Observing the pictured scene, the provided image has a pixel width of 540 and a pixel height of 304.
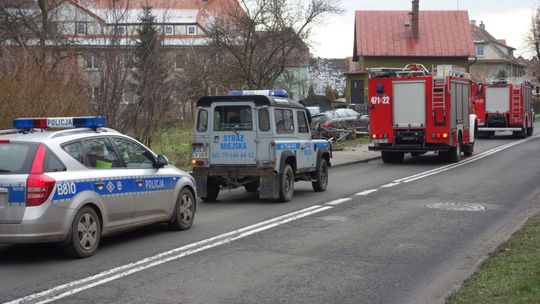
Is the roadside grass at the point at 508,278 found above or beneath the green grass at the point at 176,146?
beneath

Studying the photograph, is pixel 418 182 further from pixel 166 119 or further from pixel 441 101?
pixel 166 119

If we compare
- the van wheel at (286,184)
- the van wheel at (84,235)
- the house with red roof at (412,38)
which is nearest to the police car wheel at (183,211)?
the van wheel at (84,235)

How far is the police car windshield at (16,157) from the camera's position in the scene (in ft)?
25.1

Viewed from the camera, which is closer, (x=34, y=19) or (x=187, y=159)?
(x=187, y=159)

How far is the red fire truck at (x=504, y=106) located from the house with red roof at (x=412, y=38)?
90.1 feet

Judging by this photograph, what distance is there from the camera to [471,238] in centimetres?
971

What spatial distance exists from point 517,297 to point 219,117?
8313mm

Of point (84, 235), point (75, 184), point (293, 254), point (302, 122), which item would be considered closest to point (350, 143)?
point (302, 122)

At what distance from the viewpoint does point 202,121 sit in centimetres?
1353

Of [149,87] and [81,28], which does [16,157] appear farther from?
[81,28]

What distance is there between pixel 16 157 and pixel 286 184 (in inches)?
256

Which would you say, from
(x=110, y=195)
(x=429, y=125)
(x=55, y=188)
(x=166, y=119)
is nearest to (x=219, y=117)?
(x=110, y=195)

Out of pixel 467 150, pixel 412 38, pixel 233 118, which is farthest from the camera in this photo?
pixel 412 38

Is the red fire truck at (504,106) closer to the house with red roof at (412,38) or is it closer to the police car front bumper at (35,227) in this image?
the house with red roof at (412,38)
